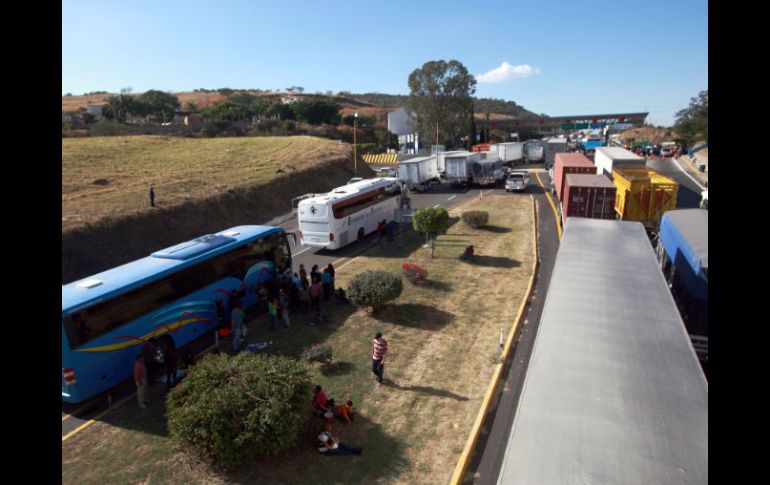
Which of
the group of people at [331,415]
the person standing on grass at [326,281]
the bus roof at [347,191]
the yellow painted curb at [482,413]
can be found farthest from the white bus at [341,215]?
the group of people at [331,415]

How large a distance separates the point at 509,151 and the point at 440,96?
19.9m

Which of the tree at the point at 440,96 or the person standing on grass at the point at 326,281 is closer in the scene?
the person standing on grass at the point at 326,281

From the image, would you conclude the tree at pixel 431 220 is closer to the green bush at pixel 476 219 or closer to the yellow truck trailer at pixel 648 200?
the green bush at pixel 476 219

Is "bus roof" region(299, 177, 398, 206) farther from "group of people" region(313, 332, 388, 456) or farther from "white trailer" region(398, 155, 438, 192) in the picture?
"white trailer" region(398, 155, 438, 192)

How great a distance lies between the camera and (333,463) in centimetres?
852

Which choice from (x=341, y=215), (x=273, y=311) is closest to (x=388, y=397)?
(x=273, y=311)

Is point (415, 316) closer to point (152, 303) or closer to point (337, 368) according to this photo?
point (337, 368)

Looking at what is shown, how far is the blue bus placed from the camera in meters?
10.3

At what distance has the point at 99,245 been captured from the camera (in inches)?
934

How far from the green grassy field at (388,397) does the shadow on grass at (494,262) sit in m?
0.58

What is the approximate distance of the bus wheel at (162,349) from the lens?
1191cm

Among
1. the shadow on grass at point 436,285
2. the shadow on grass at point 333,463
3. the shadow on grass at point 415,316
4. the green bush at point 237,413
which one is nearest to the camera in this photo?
the green bush at point 237,413
